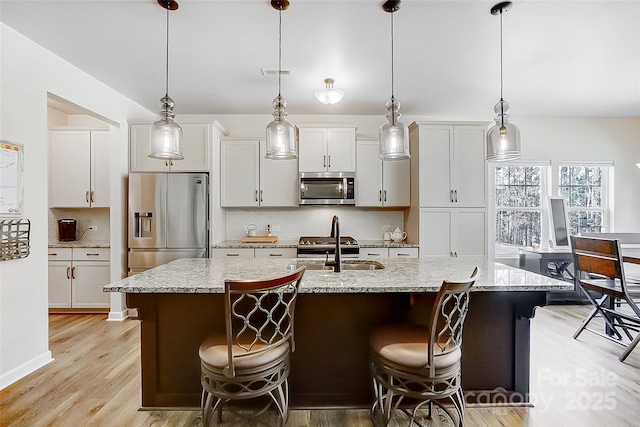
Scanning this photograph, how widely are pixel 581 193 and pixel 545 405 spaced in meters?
3.89

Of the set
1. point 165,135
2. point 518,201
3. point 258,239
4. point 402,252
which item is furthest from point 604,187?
point 165,135

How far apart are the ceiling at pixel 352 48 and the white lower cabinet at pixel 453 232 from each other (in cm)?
141

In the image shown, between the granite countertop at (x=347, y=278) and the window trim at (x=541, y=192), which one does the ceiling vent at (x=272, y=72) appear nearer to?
the granite countertop at (x=347, y=278)

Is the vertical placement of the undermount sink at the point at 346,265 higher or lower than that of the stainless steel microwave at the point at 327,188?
lower

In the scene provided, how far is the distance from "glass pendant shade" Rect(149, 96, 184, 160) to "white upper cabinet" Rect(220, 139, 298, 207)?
2156mm

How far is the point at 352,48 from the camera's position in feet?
8.77

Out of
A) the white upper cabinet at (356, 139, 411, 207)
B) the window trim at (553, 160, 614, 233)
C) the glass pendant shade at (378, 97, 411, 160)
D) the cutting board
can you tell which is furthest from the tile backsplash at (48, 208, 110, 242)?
the window trim at (553, 160, 614, 233)

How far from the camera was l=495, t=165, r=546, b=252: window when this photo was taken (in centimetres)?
471

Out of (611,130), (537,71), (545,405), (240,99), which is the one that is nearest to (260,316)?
(545,405)

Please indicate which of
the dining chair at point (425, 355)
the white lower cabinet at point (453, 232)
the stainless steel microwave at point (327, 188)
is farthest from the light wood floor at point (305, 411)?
the stainless steel microwave at point (327, 188)

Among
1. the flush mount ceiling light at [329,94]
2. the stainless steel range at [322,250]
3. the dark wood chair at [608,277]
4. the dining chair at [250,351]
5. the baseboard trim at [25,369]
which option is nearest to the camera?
the dining chair at [250,351]

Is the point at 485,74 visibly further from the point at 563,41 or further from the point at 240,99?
the point at 240,99

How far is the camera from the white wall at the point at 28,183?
2.37 metres

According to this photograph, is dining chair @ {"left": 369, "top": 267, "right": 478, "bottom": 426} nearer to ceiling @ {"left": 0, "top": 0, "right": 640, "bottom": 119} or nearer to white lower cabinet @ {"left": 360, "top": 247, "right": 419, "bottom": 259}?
ceiling @ {"left": 0, "top": 0, "right": 640, "bottom": 119}
